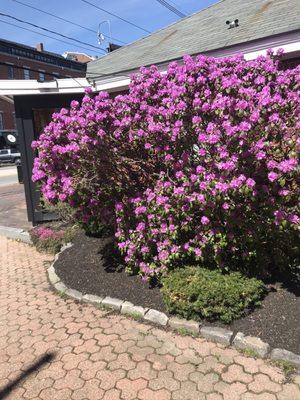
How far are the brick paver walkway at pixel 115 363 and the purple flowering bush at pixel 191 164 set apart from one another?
3.26ft

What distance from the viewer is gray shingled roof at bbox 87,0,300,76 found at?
689cm

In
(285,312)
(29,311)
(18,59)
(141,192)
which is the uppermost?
(18,59)

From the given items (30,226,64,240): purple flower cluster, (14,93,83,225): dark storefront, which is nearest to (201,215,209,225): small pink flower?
(30,226,64,240): purple flower cluster

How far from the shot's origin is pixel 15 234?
9320 millimetres

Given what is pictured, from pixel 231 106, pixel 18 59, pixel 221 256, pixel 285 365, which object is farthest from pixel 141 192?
pixel 18 59

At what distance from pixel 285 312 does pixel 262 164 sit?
1543 mm

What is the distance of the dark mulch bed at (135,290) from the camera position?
13.5 ft

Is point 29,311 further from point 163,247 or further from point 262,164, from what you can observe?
point 262,164

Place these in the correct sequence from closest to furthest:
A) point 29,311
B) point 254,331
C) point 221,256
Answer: point 254,331, point 221,256, point 29,311

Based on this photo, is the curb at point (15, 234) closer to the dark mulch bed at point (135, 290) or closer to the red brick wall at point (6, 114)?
the dark mulch bed at point (135, 290)

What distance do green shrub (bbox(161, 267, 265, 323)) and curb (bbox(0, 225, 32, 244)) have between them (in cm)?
500

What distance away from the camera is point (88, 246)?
23.3ft

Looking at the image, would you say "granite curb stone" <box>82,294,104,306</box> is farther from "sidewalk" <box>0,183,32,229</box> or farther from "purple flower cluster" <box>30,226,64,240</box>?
"sidewalk" <box>0,183,32,229</box>

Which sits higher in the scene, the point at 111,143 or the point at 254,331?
the point at 111,143
